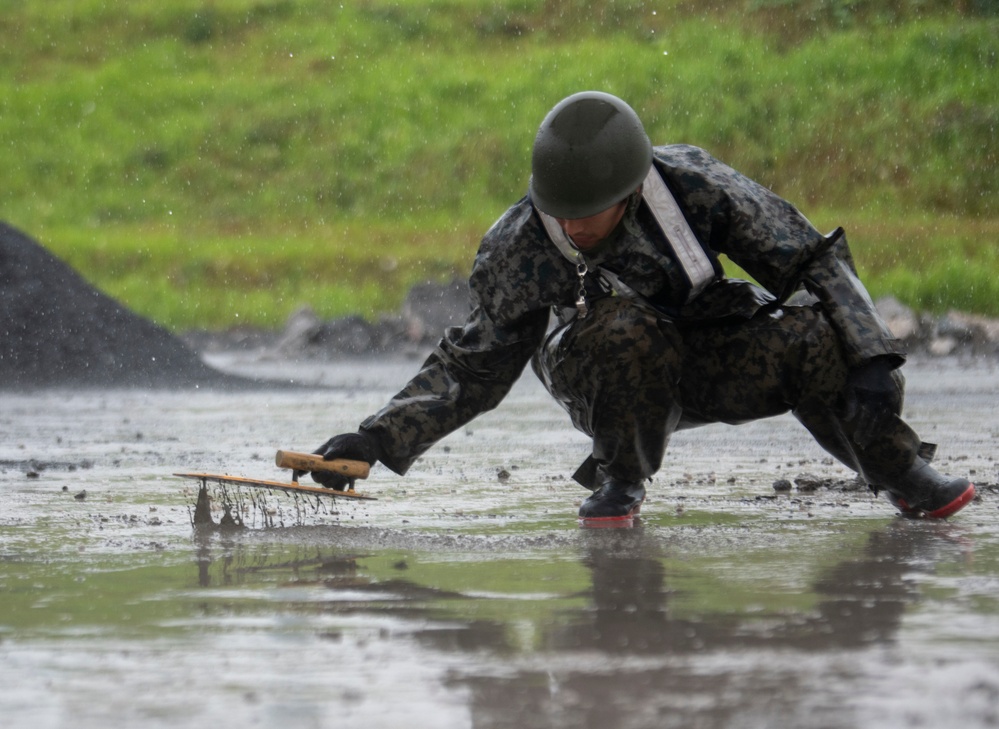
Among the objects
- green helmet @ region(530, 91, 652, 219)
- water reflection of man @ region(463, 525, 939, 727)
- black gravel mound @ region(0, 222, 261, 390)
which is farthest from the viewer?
black gravel mound @ region(0, 222, 261, 390)

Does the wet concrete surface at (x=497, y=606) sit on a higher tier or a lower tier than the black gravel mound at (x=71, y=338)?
lower

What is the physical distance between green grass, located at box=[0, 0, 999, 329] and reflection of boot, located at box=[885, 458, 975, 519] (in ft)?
46.6

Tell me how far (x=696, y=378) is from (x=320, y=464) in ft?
3.43

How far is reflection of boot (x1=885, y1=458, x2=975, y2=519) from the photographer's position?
3.68 metres

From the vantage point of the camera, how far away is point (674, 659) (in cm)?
225

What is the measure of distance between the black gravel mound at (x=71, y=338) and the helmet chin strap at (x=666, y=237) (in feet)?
23.7

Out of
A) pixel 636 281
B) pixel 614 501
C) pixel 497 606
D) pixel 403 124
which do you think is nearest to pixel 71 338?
pixel 614 501

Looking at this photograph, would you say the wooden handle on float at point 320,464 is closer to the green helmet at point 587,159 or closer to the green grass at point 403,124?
the green helmet at point 587,159

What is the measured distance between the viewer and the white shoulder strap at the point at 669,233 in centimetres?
361

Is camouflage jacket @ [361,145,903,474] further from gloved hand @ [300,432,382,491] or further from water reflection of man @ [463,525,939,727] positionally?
water reflection of man @ [463,525,939,727]

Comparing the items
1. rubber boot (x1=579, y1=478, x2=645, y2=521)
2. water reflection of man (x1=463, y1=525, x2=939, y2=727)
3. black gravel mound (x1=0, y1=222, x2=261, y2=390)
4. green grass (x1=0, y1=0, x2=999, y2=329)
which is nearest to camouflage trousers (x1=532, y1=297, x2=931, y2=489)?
rubber boot (x1=579, y1=478, x2=645, y2=521)

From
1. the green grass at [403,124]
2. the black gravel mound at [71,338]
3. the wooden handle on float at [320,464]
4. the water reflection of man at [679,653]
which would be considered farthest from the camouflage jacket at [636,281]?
the green grass at [403,124]

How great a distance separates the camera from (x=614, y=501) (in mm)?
3857

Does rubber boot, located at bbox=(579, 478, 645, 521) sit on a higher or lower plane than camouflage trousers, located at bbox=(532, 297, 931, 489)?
lower
